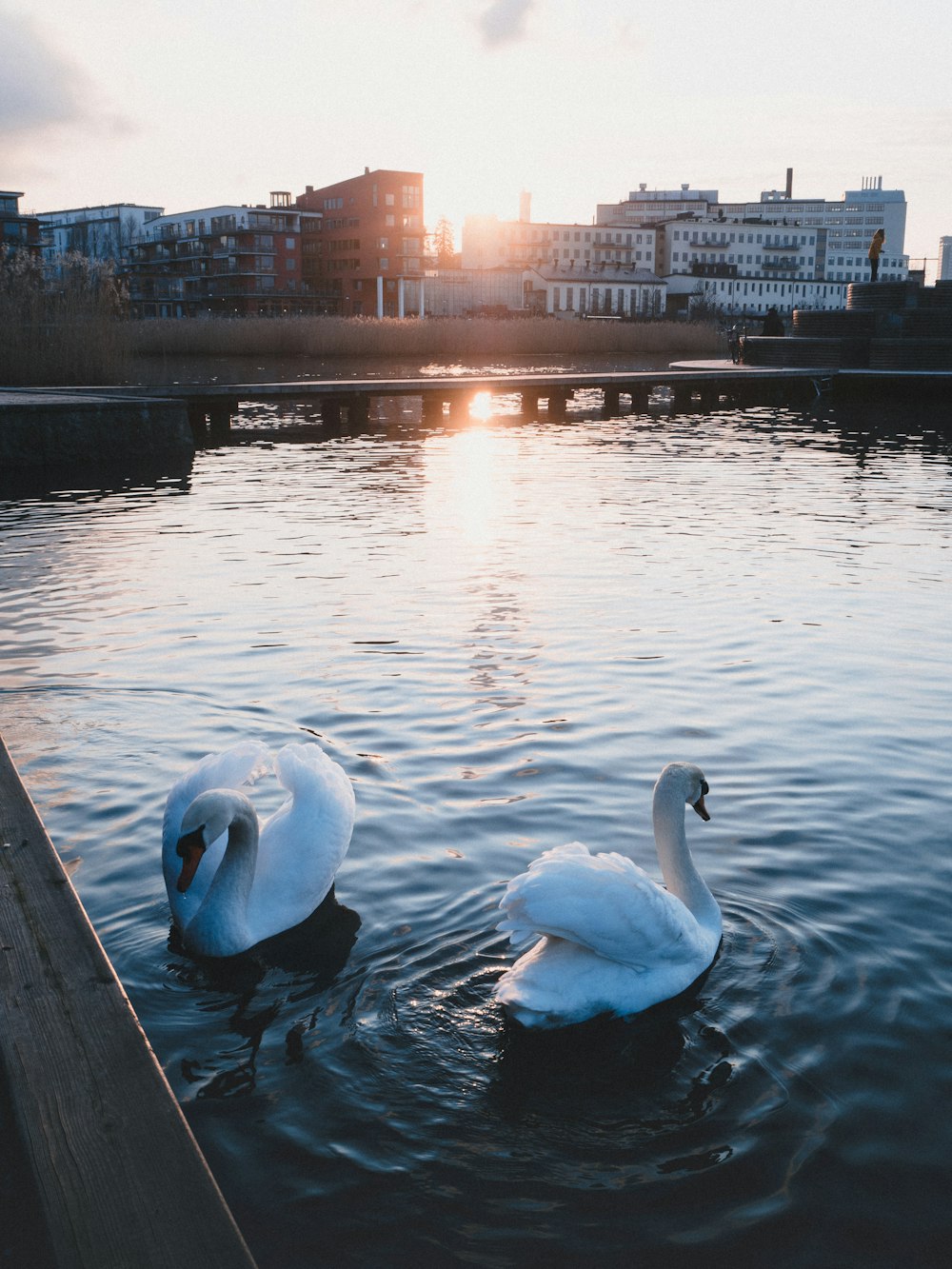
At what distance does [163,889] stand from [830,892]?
2.87 meters

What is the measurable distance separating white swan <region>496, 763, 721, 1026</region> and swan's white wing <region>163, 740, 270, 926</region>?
1288 mm

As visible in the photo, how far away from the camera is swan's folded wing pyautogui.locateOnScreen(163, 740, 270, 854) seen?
4766mm

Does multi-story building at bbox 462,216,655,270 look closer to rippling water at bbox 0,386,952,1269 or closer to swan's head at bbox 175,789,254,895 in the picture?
rippling water at bbox 0,386,952,1269

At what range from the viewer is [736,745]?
6961mm

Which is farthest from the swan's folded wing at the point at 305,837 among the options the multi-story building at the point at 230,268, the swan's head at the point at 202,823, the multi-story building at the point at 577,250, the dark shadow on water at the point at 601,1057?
the multi-story building at the point at 577,250

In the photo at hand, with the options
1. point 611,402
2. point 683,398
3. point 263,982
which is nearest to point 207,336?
point 611,402

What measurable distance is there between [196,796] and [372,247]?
102m

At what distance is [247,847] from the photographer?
4605 mm

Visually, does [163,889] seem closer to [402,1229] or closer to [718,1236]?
[402,1229]

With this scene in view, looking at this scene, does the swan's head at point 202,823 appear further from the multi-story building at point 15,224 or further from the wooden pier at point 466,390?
the multi-story building at point 15,224

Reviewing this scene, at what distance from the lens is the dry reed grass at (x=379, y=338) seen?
40625 millimetres

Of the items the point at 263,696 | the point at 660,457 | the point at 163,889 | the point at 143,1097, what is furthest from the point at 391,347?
the point at 143,1097

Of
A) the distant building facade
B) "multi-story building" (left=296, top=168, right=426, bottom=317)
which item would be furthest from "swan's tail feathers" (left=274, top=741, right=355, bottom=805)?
the distant building facade

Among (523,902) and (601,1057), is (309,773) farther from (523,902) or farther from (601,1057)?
(601,1057)
